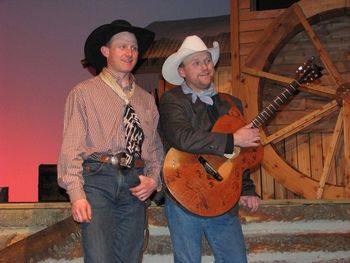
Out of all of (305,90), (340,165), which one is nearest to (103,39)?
(305,90)

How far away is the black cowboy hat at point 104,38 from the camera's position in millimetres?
2607

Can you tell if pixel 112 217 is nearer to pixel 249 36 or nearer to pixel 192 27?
pixel 249 36

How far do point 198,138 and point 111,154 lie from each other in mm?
500

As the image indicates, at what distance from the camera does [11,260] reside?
2.35 meters

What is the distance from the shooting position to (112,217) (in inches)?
92.0

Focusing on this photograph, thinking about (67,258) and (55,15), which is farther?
(55,15)

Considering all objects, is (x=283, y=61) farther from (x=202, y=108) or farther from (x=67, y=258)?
(x=67, y=258)

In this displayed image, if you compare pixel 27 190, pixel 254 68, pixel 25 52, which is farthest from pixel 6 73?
pixel 254 68

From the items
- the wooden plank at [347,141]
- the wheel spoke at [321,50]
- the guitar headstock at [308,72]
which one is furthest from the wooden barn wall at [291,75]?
the guitar headstock at [308,72]

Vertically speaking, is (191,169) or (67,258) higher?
(191,169)

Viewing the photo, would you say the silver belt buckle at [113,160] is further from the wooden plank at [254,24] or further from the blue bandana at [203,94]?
the wooden plank at [254,24]

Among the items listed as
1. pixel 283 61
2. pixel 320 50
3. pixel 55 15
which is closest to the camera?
pixel 320 50

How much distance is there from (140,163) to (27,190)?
5.22 metres

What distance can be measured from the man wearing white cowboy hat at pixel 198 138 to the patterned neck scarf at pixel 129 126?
0.23 m
